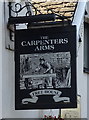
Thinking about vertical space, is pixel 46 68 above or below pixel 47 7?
below

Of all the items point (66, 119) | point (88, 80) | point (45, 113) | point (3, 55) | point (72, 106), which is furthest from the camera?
point (88, 80)

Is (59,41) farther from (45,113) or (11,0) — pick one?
(45,113)

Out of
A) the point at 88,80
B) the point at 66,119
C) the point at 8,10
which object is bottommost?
the point at 66,119

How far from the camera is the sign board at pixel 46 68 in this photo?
275 inches

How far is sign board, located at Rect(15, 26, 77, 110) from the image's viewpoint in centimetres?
699

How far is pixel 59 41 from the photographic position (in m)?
7.11

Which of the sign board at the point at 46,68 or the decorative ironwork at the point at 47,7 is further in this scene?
the decorative ironwork at the point at 47,7

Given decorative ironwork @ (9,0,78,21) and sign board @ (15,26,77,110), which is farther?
decorative ironwork @ (9,0,78,21)

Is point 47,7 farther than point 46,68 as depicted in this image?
Yes

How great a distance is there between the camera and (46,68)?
709 cm

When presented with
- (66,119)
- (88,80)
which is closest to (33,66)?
(66,119)

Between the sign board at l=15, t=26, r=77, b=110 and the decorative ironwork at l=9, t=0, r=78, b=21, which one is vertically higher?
the decorative ironwork at l=9, t=0, r=78, b=21

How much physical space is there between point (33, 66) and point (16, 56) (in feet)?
1.07

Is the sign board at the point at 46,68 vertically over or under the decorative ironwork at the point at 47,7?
under
